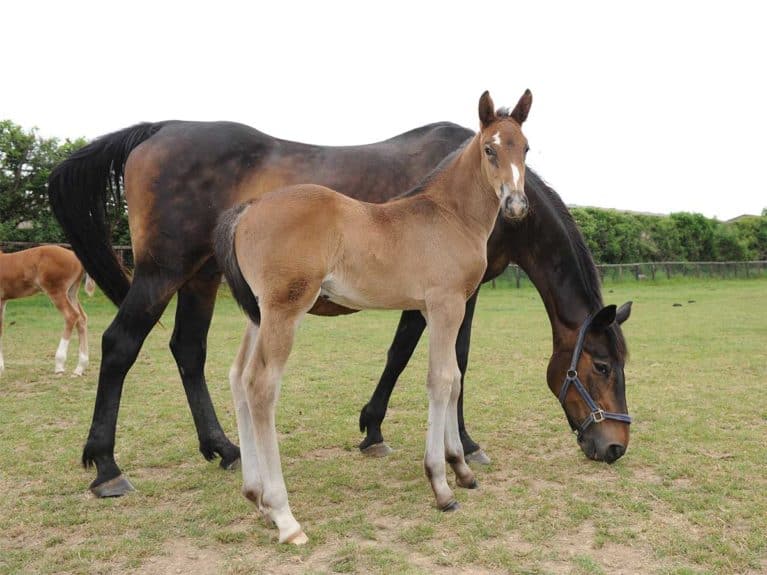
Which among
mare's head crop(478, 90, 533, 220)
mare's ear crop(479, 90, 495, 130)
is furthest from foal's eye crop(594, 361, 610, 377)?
mare's ear crop(479, 90, 495, 130)

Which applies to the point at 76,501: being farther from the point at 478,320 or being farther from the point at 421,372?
the point at 478,320

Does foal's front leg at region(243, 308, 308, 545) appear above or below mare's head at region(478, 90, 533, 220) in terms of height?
below

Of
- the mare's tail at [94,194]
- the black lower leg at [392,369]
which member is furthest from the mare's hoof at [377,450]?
the mare's tail at [94,194]

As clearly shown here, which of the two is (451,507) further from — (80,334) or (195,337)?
(80,334)

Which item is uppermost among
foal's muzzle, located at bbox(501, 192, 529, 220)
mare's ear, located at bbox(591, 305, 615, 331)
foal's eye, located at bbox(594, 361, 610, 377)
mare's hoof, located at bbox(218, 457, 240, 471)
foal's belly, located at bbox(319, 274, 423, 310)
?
foal's muzzle, located at bbox(501, 192, 529, 220)

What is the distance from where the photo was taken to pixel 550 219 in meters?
4.46

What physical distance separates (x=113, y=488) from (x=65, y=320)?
19.0ft

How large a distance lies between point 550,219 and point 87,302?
16288 mm

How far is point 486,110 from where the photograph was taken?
11.5 ft

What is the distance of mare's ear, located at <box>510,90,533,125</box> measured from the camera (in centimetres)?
358

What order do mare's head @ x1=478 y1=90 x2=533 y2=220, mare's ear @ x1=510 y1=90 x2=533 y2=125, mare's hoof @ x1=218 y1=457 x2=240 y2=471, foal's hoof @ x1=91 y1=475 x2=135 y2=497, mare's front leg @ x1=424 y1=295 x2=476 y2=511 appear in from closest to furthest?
mare's head @ x1=478 y1=90 x2=533 y2=220 → mare's front leg @ x1=424 y1=295 x2=476 y2=511 → mare's ear @ x1=510 y1=90 x2=533 y2=125 → foal's hoof @ x1=91 y1=475 x2=135 y2=497 → mare's hoof @ x1=218 y1=457 x2=240 y2=471

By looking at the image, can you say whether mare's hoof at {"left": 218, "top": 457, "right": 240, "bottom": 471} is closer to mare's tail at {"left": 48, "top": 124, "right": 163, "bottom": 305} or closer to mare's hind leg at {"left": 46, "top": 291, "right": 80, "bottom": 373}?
mare's tail at {"left": 48, "top": 124, "right": 163, "bottom": 305}

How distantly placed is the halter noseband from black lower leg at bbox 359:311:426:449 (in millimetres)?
1171

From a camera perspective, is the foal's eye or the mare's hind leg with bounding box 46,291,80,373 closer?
the foal's eye
